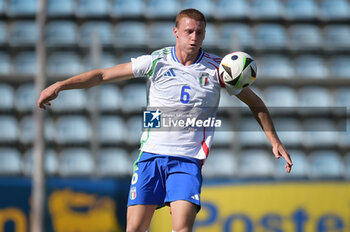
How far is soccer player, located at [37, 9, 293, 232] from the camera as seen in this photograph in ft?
14.9

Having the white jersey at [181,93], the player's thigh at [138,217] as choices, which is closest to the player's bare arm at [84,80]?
the white jersey at [181,93]

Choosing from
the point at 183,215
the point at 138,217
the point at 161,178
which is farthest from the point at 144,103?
the point at 183,215

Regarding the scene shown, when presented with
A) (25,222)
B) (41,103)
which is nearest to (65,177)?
(25,222)

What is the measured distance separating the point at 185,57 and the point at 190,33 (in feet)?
0.77

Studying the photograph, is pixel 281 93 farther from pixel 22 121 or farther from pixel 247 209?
pixel 22 121

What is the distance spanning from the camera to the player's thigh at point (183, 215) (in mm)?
4340

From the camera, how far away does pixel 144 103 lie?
10070mm

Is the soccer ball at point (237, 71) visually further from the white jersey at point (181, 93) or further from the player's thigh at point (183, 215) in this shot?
the player's thigh at point (183, 215)

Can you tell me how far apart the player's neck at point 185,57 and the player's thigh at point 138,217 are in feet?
3.87

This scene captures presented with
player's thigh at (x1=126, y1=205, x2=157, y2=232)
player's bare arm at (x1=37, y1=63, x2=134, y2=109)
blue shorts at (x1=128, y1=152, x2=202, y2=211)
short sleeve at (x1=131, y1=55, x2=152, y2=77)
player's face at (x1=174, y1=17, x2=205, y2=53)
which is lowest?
player's thigh at (x1=126, y1=205, x2=157, y2=232)

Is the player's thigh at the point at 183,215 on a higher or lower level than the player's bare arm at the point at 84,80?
lower

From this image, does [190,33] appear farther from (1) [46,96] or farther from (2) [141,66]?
(1) [46,96]

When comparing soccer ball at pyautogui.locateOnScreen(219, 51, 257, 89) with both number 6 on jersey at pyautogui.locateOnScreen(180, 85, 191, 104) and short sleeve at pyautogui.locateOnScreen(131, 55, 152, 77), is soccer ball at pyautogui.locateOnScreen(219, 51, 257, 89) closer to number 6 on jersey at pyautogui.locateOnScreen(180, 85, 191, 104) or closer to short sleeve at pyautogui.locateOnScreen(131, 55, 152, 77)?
number 6 on jersey at pyautogui.locateOnScreen(180, 85, 191, 104)

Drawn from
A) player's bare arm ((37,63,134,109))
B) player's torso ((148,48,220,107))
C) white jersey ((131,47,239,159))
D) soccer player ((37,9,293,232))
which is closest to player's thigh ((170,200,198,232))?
soccer player ((37,9,293,232))
